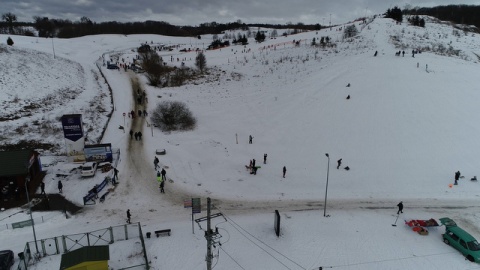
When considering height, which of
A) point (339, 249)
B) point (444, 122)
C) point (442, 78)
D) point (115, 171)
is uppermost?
point (442, 78)

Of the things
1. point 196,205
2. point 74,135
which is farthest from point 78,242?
point 74,135

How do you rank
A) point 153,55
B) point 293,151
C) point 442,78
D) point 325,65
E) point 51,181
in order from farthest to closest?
point 153,55
point 325,65
point 442,78
point 293,151
point 51,181

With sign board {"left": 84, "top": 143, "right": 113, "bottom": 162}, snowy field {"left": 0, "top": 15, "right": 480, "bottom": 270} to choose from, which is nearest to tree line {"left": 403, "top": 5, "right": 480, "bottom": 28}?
snowy field {"left": 0, "top": 15, "right": 480, "bottom": 270}

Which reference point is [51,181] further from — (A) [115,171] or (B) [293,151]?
(B) [293,151]

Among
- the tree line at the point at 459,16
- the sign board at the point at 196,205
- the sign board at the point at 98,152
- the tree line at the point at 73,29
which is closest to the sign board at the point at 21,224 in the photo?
the sign board at the point at 98,152

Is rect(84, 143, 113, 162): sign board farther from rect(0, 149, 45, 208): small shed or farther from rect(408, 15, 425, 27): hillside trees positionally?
rect(408, 15, 425, 27): hillside trees

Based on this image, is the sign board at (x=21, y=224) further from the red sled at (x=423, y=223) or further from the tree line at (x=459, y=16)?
the tree line at (x=459, y=16)

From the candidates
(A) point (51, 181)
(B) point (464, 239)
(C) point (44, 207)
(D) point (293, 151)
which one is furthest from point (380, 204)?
(A) point (51, 181)
